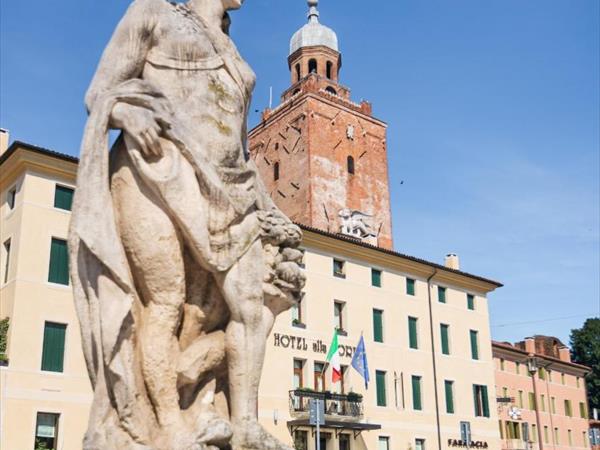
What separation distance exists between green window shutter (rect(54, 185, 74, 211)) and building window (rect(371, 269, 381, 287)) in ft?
57.8

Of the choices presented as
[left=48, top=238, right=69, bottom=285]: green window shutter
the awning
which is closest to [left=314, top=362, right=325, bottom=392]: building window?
the awning

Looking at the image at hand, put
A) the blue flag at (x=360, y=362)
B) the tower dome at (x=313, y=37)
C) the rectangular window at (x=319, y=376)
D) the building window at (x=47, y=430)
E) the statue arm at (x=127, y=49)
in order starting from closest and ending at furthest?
1. the statue arm at (x=127, y=49)
2. the building window at (x=47, y=430)
3. the blue flag at (x=360, y=362)
4. the rectangular window at (x=319, y=376)
5. the tower dome at (x=313, y=37)

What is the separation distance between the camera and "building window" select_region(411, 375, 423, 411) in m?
43.4

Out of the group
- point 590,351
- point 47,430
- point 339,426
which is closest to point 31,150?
point 47,430

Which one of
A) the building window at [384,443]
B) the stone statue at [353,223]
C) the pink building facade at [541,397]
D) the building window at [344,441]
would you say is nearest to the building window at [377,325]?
the building window at [384,443]

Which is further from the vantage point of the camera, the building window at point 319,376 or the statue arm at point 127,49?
the building window at point 319,376

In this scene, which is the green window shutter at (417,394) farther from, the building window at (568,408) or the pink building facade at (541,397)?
the building window at (568,408)

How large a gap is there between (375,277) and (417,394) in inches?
262

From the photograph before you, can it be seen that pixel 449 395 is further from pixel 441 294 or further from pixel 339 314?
pixel 339 314

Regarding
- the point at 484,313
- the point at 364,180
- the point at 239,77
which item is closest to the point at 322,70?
the point at 364,180

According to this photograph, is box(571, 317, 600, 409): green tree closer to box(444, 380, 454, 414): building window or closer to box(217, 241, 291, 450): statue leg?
box(444, 380, 454, 414): building window

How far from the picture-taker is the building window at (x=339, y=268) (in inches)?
1638

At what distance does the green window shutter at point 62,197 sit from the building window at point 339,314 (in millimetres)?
14748

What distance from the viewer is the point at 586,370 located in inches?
2633
